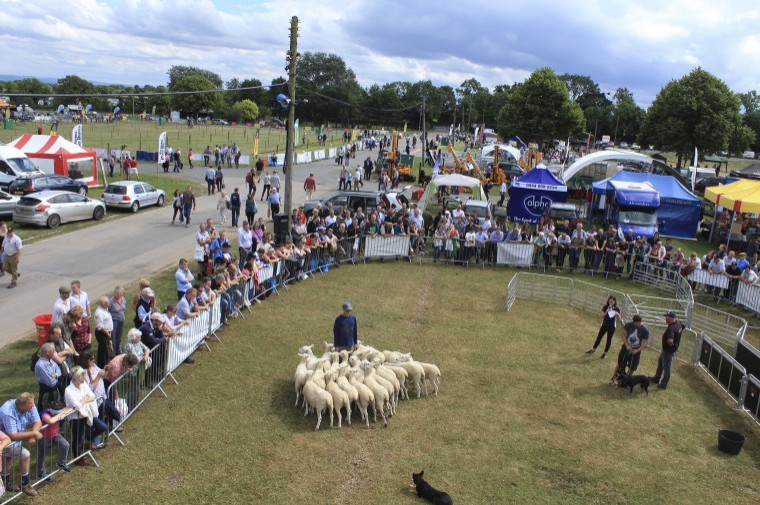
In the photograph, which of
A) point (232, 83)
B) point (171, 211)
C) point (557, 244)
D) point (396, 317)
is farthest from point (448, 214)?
point (232, 83)

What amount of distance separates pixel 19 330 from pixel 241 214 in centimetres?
1585

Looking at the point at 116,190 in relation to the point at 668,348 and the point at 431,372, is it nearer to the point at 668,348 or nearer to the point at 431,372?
the point at 431,372

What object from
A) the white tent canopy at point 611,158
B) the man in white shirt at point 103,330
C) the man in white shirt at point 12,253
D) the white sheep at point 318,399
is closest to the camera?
the white sheep at point 318,399

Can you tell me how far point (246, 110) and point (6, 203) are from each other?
299 feet

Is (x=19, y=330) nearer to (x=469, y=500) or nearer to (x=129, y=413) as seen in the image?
(x=129, y=413)

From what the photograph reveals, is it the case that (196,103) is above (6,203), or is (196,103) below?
above

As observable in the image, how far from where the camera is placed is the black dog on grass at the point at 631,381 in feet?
41.3

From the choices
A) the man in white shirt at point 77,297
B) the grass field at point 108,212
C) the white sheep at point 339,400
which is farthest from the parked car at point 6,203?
the white sheep at point 339,400

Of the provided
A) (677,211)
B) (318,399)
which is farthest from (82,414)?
(677,211)

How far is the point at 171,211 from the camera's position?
28422 millimetres

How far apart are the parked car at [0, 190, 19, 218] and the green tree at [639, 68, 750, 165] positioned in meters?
48.8

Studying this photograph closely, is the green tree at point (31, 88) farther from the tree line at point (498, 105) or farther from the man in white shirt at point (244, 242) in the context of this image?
the man in white shirt at point (244, 242)

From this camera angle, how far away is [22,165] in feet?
95.3

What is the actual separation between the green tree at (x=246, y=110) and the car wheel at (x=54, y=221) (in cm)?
9074
